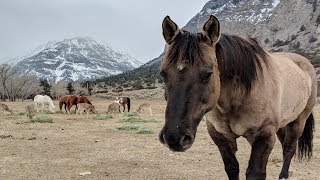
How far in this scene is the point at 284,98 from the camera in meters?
4.69

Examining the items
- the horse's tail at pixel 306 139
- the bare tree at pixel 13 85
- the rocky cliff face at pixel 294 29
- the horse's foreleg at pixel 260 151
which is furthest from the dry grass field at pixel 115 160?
the rocky cliff face at pixel 294 29

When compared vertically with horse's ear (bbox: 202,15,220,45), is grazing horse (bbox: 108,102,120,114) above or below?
below

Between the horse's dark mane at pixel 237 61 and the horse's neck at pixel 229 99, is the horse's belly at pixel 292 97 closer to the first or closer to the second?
the horse's dark mane at pixel 237 61

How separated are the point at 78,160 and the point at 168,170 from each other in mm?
2017

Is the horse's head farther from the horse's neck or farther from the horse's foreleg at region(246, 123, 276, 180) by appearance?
the horse's foreleg at region(246, 123, 276, 180)

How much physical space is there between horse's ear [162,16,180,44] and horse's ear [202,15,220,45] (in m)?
0.26

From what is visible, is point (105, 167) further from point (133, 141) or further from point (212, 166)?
point (133, 141)

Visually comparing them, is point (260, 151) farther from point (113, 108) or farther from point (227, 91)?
point (113, 108)

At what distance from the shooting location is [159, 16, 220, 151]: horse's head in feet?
9.96

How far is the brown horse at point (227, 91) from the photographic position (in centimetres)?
315

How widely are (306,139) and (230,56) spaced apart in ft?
12.3

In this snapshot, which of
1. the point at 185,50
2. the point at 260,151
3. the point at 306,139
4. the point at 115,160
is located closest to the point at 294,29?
the point at 306,139

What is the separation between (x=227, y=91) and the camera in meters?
3.88

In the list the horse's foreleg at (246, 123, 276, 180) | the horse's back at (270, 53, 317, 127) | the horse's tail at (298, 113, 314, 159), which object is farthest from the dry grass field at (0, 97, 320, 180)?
the horse's foreleg at (246, 123, 276, 180)
